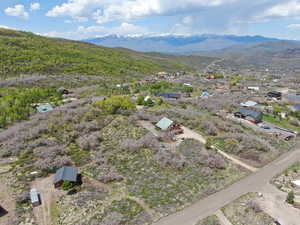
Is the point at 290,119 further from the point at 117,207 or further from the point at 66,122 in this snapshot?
the point at 66,122

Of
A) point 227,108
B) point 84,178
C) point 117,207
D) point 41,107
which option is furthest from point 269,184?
point 41,107

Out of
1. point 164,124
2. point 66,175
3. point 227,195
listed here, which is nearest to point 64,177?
point 66,175

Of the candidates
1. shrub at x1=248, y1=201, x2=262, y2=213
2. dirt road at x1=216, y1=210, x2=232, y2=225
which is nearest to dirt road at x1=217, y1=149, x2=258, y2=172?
shrub at x1=248, y1=201, x2=262, y2=213

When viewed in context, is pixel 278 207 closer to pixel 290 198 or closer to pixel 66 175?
pixel 290 198

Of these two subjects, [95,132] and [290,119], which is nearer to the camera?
[95,132]

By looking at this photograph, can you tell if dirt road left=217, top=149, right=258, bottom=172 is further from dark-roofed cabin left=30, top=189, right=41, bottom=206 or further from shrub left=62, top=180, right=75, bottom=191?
dark-roofed cabin left=30, top=189, right=41, bottom=206
